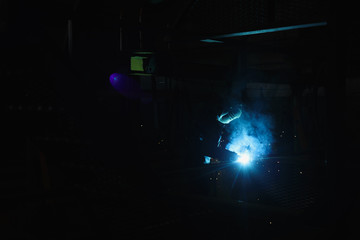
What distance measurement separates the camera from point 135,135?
195 cm

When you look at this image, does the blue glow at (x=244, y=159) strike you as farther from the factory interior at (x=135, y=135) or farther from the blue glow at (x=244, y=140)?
the blue glow at (x=244, y=140)

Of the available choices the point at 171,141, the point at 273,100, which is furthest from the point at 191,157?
the point at 273,100

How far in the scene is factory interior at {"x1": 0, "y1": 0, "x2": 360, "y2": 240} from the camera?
1562 mm

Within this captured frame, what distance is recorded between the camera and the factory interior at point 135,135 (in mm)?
1562

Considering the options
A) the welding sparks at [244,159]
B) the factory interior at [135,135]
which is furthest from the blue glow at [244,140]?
the factory interior at [135,135]

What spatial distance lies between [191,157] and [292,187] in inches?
55.1

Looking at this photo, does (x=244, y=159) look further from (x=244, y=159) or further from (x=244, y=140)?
(x=244, y=140)

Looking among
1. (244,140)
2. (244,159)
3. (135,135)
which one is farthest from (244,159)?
(135,135)

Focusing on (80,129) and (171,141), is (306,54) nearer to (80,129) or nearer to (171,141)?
(171,141)

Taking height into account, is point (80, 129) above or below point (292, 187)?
above

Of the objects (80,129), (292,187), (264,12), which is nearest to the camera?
(80,129)

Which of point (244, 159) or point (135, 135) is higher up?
point (135, 135)

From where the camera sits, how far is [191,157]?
409 cm

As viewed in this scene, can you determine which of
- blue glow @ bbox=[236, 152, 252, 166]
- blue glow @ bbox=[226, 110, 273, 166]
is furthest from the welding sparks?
blue glow @ bbox=[226, 110, 273, 166]
